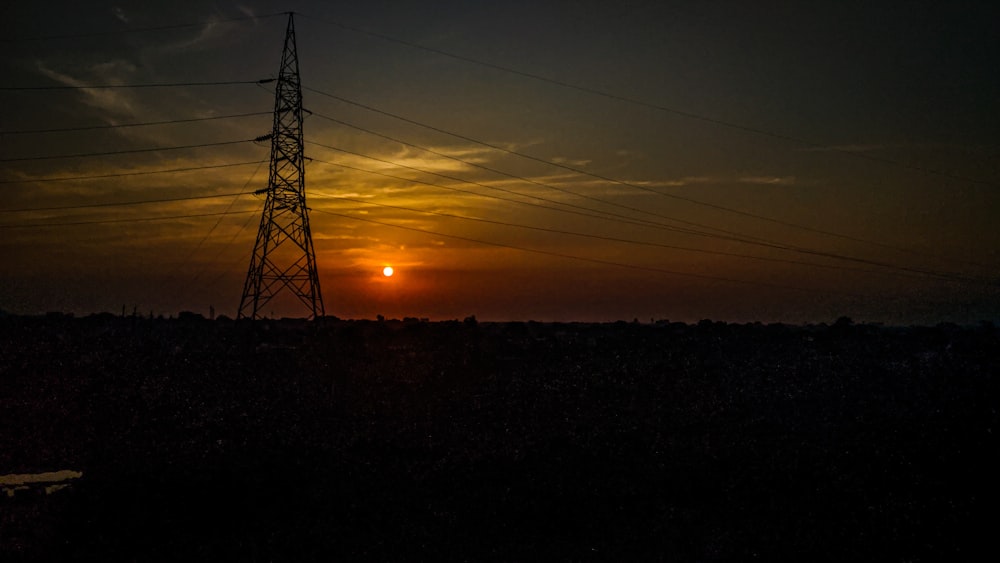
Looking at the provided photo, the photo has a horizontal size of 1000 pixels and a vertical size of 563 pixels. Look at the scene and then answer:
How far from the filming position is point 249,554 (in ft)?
85.2

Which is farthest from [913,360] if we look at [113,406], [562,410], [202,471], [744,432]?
[113,406]

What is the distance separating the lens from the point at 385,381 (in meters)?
48.6

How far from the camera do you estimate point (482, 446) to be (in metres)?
37.8

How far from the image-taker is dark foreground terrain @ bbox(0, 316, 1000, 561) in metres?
27.5

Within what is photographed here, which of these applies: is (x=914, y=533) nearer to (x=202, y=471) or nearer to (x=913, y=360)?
(x=202, y=471)

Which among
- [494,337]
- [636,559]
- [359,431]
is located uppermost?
[494,337]

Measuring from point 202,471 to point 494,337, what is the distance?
103 ft

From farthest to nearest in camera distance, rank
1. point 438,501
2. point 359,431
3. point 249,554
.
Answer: point 359,431, point 438,501, point 249,554

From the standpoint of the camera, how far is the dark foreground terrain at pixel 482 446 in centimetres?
2750

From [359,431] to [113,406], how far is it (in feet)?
46.1

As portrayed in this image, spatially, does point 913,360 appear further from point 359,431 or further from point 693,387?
point 359,431

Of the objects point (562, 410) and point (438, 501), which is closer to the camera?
point (438, 501)

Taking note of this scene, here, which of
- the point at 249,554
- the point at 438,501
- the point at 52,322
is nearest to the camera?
the point at 249,554

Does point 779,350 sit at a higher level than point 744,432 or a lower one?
higher
